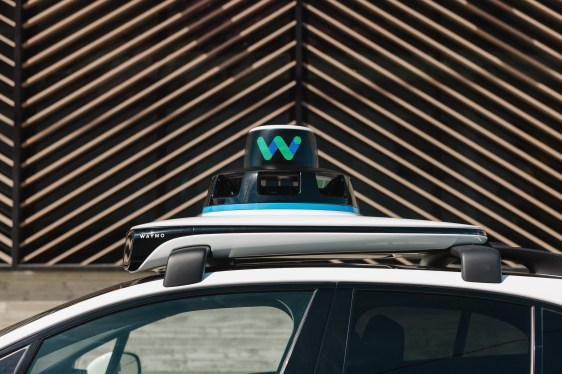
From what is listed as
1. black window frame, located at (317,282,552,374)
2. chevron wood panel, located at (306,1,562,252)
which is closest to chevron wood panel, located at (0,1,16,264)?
chevron wood panel, located at (306,1,562,252)

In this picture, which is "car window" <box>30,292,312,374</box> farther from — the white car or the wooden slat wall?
the white car

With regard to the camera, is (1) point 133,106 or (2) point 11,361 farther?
(1) point 133,106

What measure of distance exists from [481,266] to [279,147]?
1.06m

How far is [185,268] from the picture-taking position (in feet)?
5.90

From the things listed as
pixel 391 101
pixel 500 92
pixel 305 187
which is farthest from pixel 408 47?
pixel 305 187

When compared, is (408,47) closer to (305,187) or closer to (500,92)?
(500,92)

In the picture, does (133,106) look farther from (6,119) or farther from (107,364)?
(107,364)

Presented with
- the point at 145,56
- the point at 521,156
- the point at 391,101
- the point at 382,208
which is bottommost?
the point at 382,208

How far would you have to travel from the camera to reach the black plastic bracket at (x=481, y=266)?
1.79 metres

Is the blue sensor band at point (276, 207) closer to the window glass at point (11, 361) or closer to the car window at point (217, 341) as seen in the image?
the window glass at point (11, 361)

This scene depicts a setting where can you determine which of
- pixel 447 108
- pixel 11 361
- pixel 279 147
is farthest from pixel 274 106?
pixel 11 361

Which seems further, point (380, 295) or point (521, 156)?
point (521, 156)

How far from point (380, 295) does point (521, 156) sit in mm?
5263

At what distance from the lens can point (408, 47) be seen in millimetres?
6824
